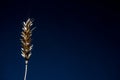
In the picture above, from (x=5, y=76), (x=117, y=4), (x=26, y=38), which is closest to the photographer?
(x=26, y=38)

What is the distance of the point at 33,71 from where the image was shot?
3475 mm

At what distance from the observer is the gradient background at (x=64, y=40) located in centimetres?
347

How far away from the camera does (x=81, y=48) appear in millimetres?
3588

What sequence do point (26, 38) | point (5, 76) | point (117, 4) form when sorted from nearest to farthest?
point (26, 38) → point (5, 76) → point (117, 4)

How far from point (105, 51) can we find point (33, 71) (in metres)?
0.92

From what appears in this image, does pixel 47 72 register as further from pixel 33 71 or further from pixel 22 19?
pixel 22 19

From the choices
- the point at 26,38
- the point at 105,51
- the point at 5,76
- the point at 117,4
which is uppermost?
the point at 117,4

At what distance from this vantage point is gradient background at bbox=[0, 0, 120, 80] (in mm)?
3471

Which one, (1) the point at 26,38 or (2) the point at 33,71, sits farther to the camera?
(2) the point at 33,71

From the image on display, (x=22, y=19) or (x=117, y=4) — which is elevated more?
(x=117, y=4)

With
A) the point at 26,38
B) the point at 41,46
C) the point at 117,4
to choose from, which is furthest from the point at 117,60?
the point at 26,38

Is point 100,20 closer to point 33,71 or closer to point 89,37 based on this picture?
point 89,37

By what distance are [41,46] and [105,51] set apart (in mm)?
794

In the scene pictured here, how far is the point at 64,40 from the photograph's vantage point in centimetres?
357
